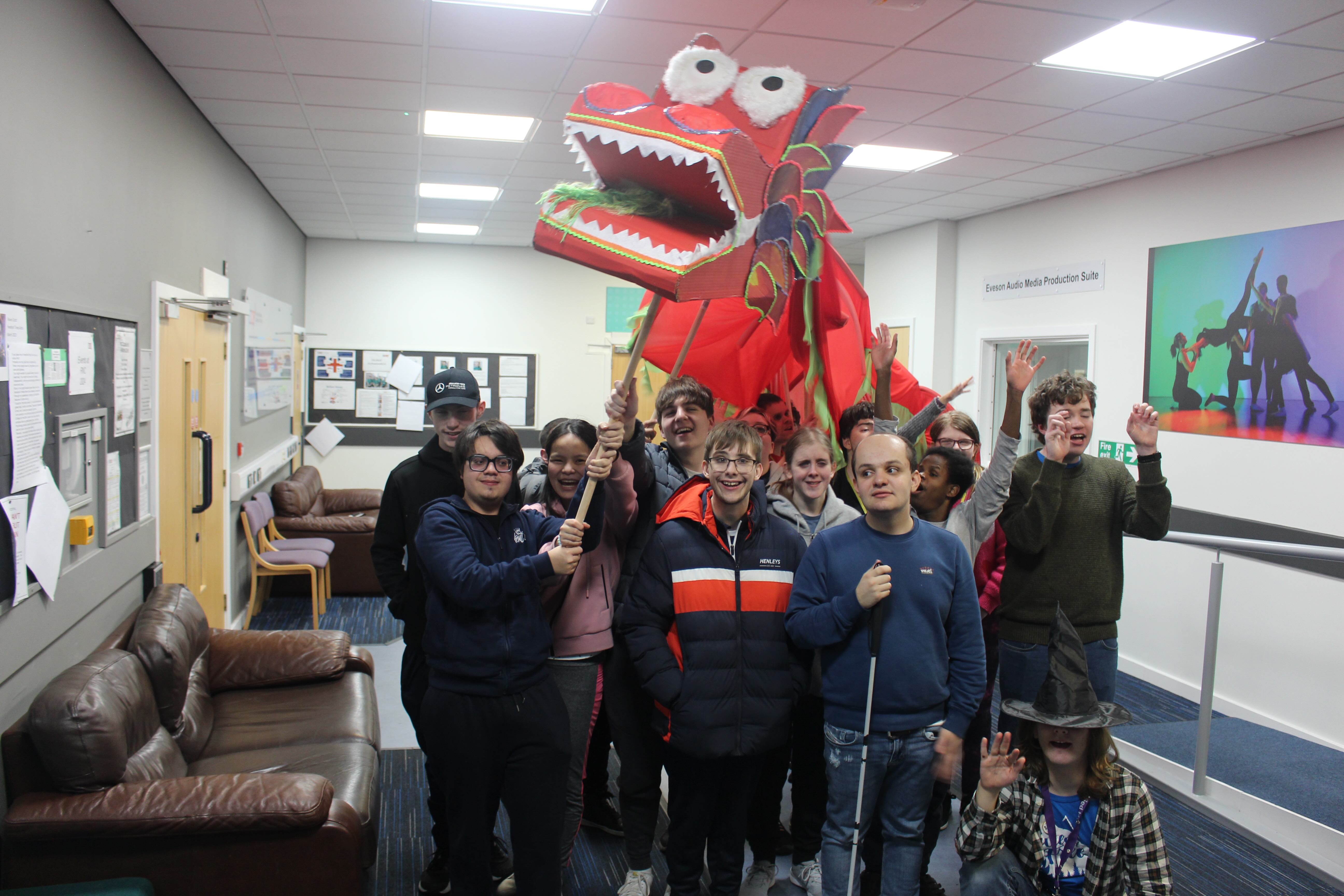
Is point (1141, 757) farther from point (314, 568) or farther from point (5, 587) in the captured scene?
point (314, 568)

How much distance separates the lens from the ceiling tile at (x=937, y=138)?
4.31 metres

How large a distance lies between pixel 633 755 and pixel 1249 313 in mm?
3912

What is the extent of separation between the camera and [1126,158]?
468 cm

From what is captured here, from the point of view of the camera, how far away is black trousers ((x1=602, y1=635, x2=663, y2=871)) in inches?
94.0

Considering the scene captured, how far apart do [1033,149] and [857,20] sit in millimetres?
2024

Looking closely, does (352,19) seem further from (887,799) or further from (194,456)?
(887,799)

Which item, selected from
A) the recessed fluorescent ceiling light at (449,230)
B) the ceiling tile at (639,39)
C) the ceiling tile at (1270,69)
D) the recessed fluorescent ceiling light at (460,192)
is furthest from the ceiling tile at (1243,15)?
the recessed fluorescent ceiling light at (449,230)

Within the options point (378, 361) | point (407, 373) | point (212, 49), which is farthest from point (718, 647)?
point (378, 361)

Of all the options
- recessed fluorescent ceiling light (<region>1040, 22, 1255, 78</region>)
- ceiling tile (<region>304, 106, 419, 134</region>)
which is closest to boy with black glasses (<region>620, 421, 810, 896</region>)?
recessed fluorescent ceiling light (<region>1040, 22, 1255, 78</region>)

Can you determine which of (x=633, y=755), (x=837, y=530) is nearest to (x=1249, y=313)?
(x=837, y=530)

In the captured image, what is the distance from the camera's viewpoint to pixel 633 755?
239 cm

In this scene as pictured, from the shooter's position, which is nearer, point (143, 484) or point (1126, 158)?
point (143, 484)

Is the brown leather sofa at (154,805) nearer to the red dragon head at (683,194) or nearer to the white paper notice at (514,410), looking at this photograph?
the red dragon head at (683,194)

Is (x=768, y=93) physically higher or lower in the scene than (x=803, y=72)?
lower
